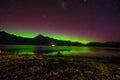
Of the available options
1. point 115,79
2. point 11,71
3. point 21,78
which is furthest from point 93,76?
point 11,71

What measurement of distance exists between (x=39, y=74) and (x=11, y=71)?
108 inches

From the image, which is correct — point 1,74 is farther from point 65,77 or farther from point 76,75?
point 76,75

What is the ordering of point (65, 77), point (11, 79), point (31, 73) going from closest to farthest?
point (11, 79) < point (65, 77) < point (31, 73)

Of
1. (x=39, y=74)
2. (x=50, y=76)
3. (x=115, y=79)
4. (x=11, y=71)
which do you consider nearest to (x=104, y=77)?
(x=115, y=79)

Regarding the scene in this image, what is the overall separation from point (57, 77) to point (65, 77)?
67 cm

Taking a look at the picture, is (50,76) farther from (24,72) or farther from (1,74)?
(1,74)

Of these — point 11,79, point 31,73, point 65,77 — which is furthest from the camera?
point 31,73

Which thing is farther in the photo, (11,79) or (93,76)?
(93,76)

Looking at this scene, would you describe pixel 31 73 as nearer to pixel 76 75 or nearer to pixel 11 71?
pixel 11 71

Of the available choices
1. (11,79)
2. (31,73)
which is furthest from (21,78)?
(31,73)

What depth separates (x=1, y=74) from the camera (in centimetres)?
1438

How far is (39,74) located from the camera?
47.9 feet

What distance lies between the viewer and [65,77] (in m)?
14.0

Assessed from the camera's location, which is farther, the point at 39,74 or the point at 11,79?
the point at 39,74
